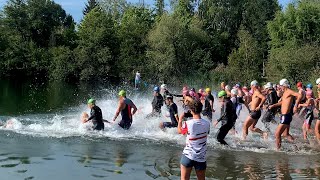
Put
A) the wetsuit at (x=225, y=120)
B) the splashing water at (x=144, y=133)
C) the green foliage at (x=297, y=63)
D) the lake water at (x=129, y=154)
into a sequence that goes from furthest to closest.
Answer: the green foliage at (x=297, y=63)
the splashing water at (x=144, y=133)
the wetsuit at (x=225, y=120)
the lake water at (x=129, y=154)

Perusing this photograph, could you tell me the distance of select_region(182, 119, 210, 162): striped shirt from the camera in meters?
7.09

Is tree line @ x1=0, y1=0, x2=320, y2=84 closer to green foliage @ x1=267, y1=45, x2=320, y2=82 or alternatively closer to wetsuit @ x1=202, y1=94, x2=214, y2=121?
green foliage @ x1=267, y1=45, x2=320, y2=82

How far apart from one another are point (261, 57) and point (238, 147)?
4489 centimetres

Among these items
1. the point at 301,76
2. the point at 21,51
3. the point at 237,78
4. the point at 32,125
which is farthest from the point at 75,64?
the point at 32,125

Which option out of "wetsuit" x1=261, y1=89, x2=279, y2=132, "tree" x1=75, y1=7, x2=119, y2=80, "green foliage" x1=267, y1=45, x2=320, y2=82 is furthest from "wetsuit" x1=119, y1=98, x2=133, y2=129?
"tree" x1=75, y1=7, x2=119, y2=80

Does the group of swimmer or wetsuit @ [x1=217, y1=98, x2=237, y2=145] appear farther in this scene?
wetsuit @ [x1=217, y1=98, x2=237, y2=145]

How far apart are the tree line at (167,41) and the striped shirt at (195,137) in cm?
3349

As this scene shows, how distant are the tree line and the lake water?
1063 inches

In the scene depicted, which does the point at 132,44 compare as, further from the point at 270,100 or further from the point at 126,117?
the point at 270,100

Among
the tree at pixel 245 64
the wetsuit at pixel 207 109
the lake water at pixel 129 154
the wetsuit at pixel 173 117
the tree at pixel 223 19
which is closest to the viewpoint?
the lake water at pixel 129 154

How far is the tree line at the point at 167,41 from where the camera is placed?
157 feet

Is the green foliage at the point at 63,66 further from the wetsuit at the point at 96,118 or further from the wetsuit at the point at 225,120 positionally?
the wetsuit at the point at 225,120

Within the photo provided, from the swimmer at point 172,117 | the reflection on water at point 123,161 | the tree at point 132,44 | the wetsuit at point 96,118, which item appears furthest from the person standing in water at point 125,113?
the tree at point 132,44

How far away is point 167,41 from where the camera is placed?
56.8 m
